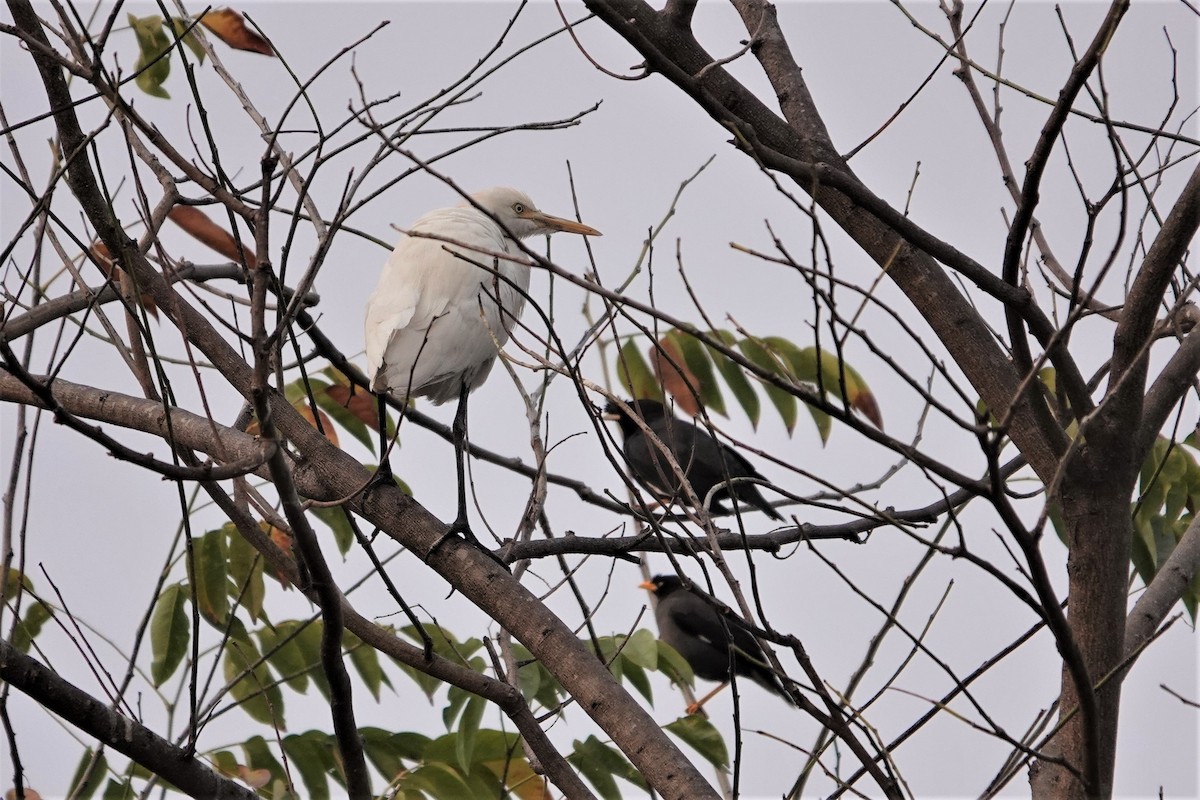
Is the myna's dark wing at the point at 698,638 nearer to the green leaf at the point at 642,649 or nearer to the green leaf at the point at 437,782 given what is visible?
the green leaf at the point at 642,649

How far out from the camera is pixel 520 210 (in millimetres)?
4934

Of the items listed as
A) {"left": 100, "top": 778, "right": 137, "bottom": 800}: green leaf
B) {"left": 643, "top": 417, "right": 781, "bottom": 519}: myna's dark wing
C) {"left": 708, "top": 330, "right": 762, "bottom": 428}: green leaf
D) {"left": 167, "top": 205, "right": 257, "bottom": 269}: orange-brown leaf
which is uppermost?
{"left": 643, "top": 417, "right": 781, "bottom": 519}: myna's dark wing

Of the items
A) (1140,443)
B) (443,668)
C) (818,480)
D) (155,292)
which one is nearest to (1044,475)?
(1140,443)

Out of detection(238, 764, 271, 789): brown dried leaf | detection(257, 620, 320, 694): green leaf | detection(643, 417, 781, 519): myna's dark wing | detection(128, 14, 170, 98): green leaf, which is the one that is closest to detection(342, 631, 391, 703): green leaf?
detection(257, 620, 320, 694): green leaf

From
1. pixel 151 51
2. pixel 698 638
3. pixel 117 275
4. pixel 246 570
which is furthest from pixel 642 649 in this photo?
pixel 698 638

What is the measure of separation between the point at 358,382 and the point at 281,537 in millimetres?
606

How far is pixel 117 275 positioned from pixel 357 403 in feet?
4.56

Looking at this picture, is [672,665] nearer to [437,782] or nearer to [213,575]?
[437,782]

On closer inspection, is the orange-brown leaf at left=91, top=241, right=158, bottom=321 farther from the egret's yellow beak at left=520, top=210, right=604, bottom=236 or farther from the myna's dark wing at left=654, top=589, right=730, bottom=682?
the myna's dark wing at left=654, top=589, right=730, bottom=682

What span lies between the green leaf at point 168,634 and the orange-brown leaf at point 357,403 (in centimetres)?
82

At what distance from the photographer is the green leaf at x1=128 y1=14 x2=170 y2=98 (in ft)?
11.1

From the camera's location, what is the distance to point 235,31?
10.3 feet

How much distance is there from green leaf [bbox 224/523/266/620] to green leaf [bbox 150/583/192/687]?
0.57ft

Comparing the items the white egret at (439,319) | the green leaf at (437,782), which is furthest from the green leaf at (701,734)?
the white egret at (439,319)
